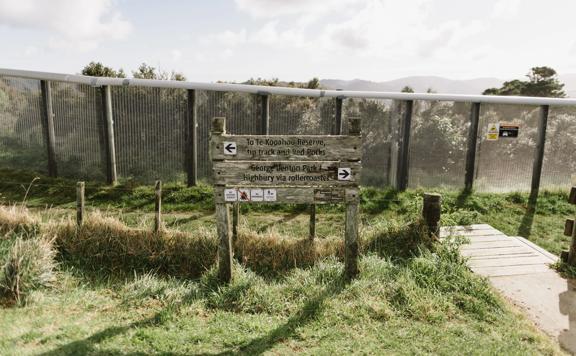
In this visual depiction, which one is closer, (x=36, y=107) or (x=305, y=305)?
(x=305, y=305)

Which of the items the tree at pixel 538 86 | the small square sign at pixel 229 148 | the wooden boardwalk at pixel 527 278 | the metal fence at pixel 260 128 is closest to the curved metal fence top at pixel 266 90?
the metal fence at pixel 260 128

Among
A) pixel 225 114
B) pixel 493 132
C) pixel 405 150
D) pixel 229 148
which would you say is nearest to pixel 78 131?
pixel 225 114

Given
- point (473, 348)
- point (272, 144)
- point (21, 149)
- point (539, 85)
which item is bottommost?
point (473, 348)

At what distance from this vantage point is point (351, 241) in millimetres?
5402

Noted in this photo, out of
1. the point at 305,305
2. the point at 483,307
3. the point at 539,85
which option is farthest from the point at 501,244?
the point at 539,85

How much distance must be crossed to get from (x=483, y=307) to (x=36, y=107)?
9822 millimetres

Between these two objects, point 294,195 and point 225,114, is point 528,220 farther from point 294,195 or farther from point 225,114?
point 225,114

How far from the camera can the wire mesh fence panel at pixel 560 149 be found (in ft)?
32.4

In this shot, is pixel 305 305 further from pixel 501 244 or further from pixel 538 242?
pixel 538 242

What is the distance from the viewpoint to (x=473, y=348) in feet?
13.3

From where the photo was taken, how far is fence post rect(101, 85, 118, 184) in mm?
9258

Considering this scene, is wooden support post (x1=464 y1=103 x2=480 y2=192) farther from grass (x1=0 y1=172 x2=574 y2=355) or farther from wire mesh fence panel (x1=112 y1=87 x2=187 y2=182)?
wire mesh fence panel (x1=112 y1=87 x2=187 y2=182)

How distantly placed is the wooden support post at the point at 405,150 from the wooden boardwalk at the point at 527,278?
2.67 m

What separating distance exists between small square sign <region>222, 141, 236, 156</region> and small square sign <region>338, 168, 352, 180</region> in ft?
4.36
